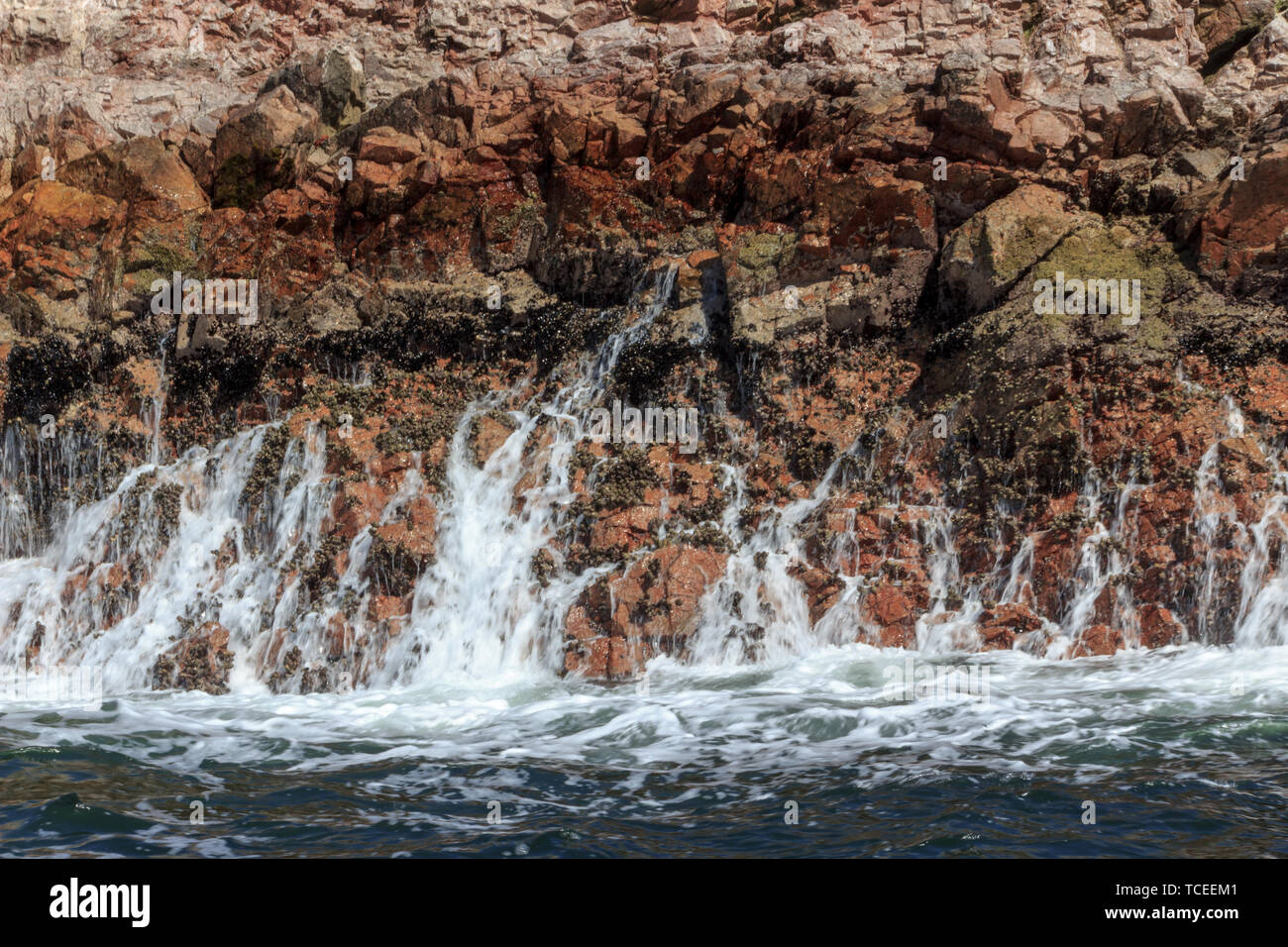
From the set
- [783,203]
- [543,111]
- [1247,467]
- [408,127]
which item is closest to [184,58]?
[408,127]

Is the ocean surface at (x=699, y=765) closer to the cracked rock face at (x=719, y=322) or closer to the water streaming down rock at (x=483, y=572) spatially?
the water streaming down rock at (x=483, y=572)

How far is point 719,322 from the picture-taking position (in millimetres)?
18578

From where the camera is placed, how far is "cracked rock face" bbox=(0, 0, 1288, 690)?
1515cm

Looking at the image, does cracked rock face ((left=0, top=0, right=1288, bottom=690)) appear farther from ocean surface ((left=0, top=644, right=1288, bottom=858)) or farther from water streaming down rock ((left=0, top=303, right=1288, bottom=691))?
ocean surface ((left=0, top=644, right=1288, bottom=858))

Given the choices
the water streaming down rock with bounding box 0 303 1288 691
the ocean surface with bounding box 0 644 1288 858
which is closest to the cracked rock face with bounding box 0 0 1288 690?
the water streaming down rock with bounding box 0 303 1288 691

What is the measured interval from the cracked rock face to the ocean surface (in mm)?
1370

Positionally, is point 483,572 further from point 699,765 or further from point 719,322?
point 699,765

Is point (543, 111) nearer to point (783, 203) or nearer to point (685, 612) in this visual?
point (783, 203)

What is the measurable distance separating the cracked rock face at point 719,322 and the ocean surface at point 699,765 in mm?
1370

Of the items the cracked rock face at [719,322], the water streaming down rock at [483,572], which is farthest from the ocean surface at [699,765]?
the cracked rock face at [719,322]

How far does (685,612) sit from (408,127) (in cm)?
1180

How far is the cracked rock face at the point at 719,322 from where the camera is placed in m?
15.1

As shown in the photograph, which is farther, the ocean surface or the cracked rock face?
the cracked rock face
